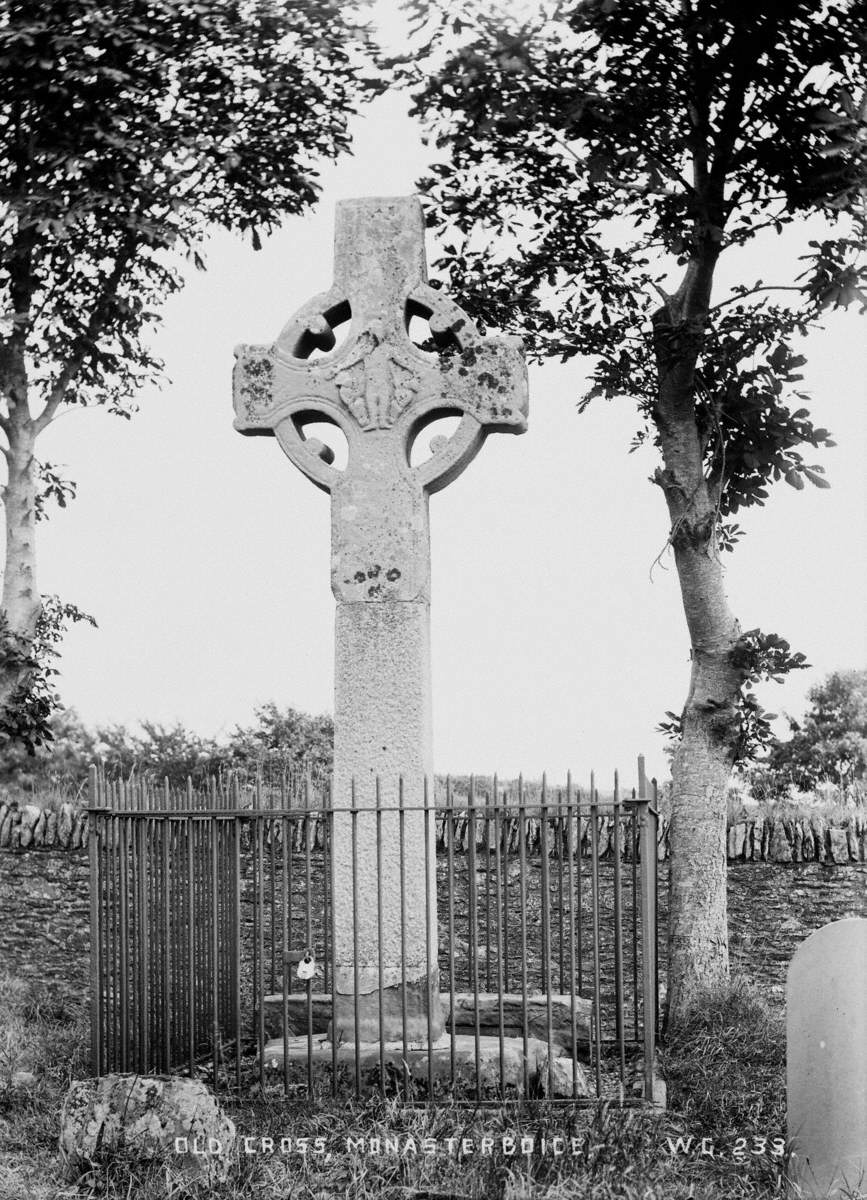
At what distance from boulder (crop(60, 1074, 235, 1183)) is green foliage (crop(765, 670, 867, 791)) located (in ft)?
61.7

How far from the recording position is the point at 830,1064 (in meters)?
6.29

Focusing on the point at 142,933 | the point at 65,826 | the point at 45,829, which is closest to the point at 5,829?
the point at 45,829

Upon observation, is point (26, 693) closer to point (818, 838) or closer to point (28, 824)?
point (28, 824)

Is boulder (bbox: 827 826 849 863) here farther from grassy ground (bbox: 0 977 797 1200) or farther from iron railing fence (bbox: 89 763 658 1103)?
grassy ground (bbox: 0 977 797 1200)

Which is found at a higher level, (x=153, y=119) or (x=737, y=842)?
(x=153, y=119)

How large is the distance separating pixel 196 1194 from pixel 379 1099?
1253 mm

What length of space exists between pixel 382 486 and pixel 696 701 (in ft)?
12.7

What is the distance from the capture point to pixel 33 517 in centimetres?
1583

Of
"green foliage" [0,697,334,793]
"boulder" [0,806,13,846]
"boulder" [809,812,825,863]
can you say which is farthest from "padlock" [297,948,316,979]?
"green foliage" [0,697,334,793]

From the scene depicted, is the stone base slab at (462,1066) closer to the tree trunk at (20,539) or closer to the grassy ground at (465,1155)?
the grassy ground at (465,1155)

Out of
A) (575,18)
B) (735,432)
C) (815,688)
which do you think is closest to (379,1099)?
(735,432)

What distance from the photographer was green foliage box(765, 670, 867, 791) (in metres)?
24.3

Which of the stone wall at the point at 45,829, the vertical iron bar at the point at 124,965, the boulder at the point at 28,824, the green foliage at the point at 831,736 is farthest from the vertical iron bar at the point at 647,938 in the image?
the green foliage at the point at 831,736

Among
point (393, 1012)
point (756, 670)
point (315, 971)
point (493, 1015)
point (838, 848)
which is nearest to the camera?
point (393, 1012)
